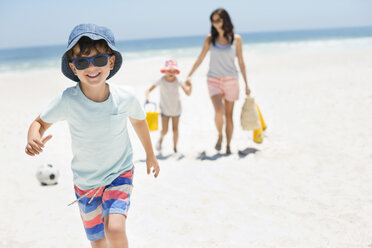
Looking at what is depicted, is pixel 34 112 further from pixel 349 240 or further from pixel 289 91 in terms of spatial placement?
pixel 349 240

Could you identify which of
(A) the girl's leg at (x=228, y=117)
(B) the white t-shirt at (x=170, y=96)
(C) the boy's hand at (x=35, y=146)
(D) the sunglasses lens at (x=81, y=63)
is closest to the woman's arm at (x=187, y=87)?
(B) the white t-shirt at (x=170, y=96)

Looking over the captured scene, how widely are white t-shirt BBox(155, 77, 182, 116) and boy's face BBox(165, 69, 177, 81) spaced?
0.19ft

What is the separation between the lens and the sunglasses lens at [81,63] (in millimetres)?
2145

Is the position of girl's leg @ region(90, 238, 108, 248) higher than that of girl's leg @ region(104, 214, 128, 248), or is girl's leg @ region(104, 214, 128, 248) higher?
girl's leg @ region(104, 214, 128, 248)

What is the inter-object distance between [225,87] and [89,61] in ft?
11.0

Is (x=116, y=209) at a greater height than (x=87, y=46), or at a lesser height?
lesser

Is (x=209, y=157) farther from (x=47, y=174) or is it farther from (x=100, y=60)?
(x=100, y=60)

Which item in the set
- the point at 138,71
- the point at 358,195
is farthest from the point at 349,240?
the point at 138,71

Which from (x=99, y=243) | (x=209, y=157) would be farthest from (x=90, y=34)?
(x=209, y=157)

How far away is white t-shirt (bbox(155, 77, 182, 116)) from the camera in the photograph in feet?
18.1

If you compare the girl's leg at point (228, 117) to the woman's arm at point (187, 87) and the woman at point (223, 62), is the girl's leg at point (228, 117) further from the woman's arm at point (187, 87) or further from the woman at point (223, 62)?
the woman's arm at point (187, 87)

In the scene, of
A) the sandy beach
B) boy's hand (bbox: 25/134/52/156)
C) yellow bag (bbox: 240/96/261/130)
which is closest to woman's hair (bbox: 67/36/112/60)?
boy's hand (bbox: 25/134/52/156)

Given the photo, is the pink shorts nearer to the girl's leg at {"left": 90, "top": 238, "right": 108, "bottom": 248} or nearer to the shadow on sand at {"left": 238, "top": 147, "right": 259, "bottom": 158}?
the shadow on sand at {"left": 238, "top": 147, "right": 259, "bottom": 158}

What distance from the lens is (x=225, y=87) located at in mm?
5293
